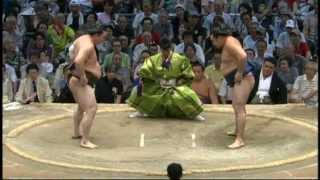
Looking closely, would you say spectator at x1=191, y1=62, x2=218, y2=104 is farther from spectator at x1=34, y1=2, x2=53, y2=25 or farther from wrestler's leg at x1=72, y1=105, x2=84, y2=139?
spectator at x1=34, y1=2, x2=53, y2=25

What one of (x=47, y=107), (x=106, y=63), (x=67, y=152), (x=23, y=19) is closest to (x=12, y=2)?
(x=23, y=19)

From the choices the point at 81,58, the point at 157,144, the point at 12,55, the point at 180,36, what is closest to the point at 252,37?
the point at 180,36

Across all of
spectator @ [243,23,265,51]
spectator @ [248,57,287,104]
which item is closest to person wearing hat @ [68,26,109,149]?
spectator @ [248,57,287,104]

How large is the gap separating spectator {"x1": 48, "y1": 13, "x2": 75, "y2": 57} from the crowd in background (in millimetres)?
10

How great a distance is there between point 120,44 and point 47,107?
1305 millimetres

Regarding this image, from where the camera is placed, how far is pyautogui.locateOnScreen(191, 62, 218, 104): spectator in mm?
6184

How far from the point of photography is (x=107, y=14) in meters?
7.95

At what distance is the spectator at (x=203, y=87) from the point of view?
20.3 feet

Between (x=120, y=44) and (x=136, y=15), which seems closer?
(x=120, y=44)

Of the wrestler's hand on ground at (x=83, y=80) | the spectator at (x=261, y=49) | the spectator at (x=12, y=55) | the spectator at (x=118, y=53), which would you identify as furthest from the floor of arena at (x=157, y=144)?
the spectator at (x=12, y=55)

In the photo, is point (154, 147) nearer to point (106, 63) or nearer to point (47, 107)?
point (47, 107)

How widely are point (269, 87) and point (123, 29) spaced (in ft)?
6.55

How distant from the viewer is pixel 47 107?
236 inches

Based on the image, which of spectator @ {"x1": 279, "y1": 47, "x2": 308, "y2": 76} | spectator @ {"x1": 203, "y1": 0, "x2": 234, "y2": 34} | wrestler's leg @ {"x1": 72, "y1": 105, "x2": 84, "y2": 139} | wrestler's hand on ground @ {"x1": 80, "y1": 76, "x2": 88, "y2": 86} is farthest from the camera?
spectator @ {"x1": 203, "y1": 0, "x2": 234, "y2": 34}
